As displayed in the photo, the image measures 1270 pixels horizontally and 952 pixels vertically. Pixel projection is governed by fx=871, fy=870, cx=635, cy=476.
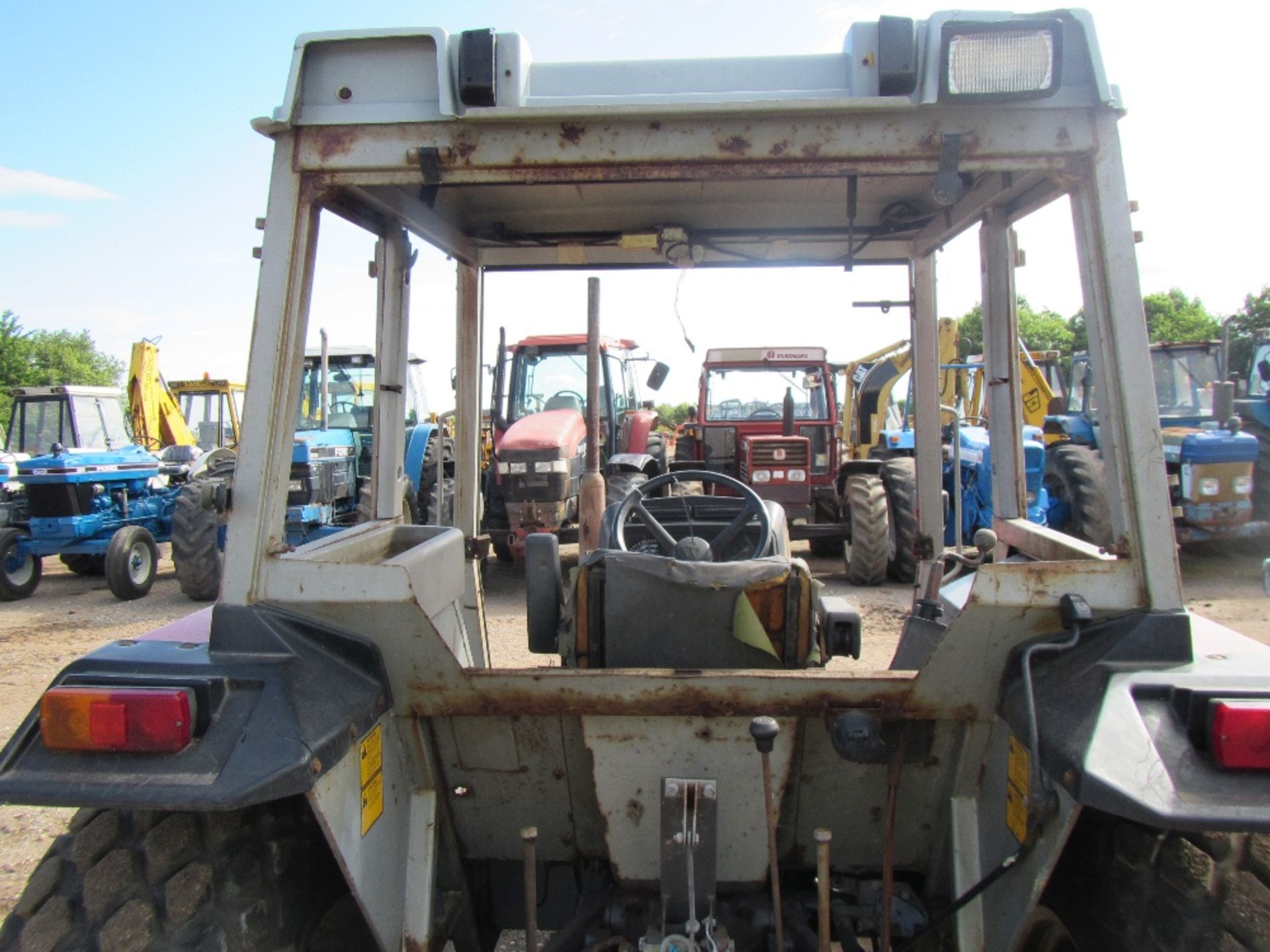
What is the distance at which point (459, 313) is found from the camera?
118 inches

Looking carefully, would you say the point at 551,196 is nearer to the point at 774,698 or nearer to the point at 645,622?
the point at 645,622

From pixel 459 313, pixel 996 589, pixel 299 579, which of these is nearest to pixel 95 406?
pixel 459 313

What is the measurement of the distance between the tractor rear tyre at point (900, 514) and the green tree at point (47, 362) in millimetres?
22479

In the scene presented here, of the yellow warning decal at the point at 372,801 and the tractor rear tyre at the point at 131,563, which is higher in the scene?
the tractor rear tyre at the point at 131,563

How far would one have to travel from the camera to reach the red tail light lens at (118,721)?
4.53ft

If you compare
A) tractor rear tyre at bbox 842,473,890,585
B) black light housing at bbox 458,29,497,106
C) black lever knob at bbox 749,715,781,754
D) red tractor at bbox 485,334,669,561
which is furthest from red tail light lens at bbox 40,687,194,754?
tractor rear tyre at bbox 842,473,890,585

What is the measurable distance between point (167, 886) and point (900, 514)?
7939 millimetres

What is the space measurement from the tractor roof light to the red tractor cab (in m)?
7.88

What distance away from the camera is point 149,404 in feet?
45.4

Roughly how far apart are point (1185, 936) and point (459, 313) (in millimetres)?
2542

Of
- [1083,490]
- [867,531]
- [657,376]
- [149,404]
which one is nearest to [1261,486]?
[1083,490]

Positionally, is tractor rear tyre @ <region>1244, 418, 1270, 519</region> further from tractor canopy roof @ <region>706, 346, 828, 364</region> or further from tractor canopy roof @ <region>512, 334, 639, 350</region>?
tractor canopy roof @ <region>512, 334, 639, 350</region>

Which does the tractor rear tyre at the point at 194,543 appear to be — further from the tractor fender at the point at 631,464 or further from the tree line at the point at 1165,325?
the tree line at the point at 1165,325

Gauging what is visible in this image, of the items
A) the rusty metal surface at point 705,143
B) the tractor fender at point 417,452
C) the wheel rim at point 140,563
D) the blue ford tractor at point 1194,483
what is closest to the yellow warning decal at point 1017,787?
the rusty metal surface at point 705,143
